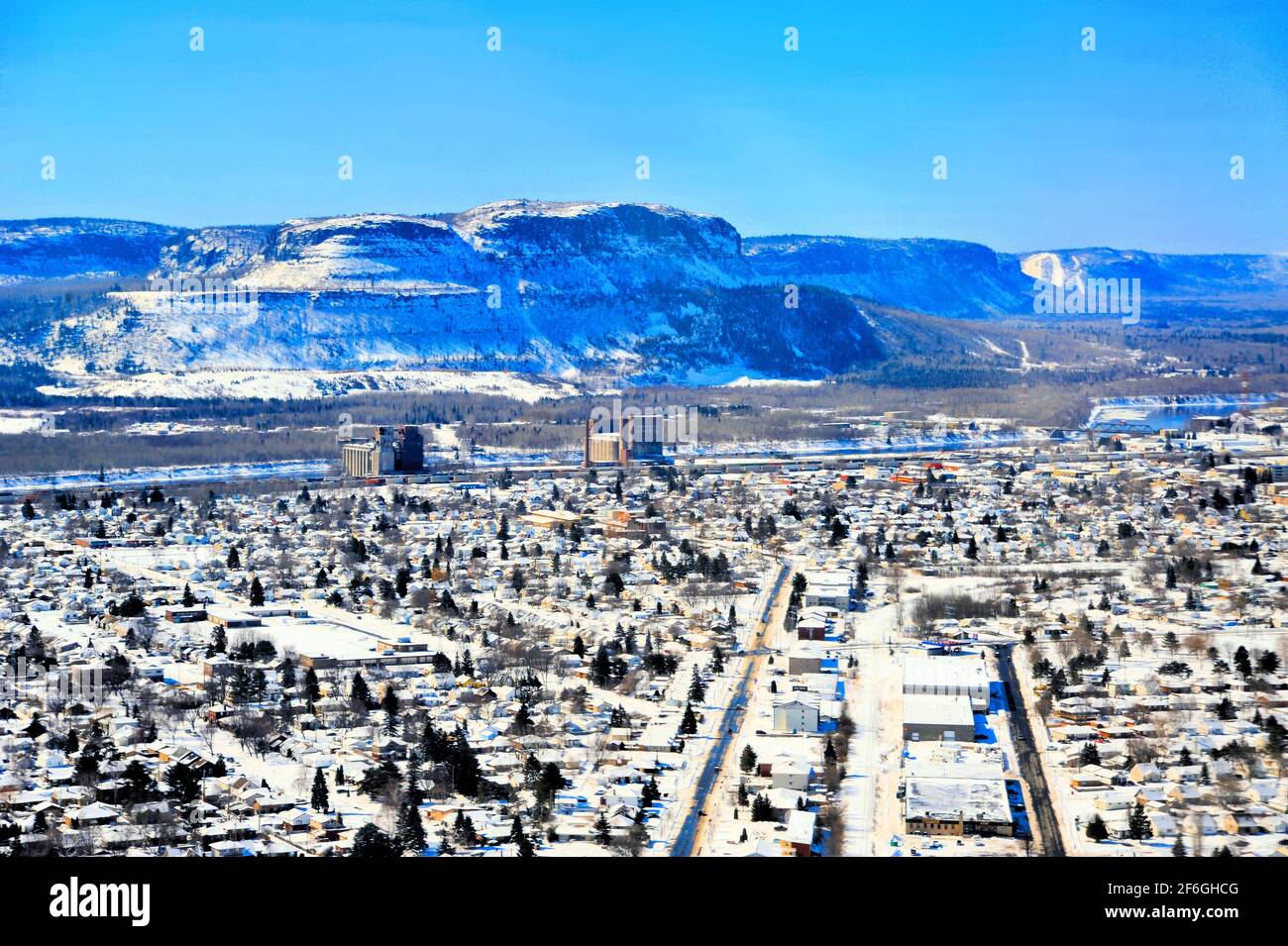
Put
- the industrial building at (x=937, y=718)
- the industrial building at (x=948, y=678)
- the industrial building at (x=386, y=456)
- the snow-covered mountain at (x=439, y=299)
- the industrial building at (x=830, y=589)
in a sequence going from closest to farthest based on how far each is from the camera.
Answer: the industrial building at (x=937, y=718) < the industrial building at (x=948, y=678) < the industrial building at (x=830, y=589) < the industrial building at (x=386, y=456) < the snow-covered mountain at (x=439, y=299)

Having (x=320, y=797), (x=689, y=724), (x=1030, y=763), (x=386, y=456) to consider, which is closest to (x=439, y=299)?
(x=386, y=456)

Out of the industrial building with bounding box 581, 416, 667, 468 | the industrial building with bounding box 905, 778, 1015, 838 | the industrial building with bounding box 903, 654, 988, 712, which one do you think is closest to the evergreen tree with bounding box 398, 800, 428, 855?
the industrial building with bounding box 905, 778, 1015, 838

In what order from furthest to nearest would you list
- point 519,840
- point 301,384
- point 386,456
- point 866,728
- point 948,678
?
point 301,384
point 386,456
point 948,678
point 866,728
point 519,840

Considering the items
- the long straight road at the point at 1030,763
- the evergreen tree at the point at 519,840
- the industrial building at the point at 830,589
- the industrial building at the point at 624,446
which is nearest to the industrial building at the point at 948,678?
the long straight road at the point at 1030,763

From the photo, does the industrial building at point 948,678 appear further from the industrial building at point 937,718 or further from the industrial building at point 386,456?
the industrial building at point 386,456

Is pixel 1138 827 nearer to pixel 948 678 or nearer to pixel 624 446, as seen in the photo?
pixel 948 678

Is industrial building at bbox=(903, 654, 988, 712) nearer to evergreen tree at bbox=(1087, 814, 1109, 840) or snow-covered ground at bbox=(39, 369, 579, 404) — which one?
evergreen tree at bbox=(1087, 814, 1109, 840)

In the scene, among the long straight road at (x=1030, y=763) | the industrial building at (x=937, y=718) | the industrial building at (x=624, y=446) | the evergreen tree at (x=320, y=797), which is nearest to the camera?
Result: the long straight road at (x=1030, y=763)
